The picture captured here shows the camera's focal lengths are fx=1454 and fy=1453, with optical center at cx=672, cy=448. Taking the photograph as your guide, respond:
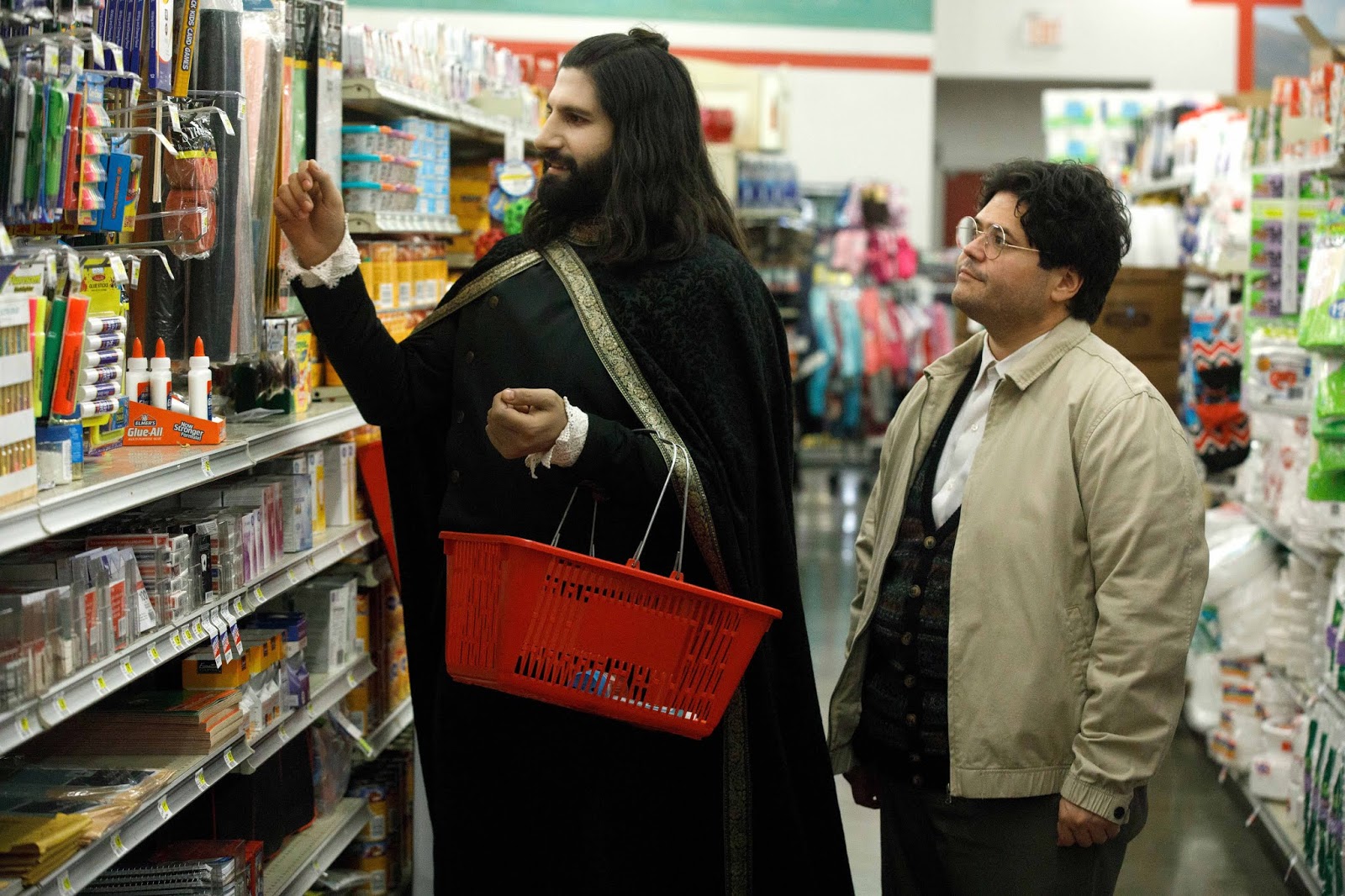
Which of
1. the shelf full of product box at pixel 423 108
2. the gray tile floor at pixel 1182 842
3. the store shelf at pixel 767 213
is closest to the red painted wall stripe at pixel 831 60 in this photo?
the store shelf at pixel 767 213

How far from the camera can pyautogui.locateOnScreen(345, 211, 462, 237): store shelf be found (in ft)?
12.1

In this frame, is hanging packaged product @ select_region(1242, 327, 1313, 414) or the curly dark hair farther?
hanging packaged product @ select_region(1242, 327, 1313, 414)

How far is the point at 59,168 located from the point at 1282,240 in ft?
12.6

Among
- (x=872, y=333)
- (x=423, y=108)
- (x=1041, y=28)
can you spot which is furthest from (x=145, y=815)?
(x=1041, y=28)

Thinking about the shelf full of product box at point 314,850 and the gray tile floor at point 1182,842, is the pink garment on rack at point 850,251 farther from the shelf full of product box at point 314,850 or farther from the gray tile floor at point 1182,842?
the shelf full of product box at point 314,850

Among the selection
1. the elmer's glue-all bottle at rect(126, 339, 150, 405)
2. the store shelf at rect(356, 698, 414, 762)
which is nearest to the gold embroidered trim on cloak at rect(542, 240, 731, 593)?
the elmer's glue-all bottle at rect(126, 339, 150, 405)

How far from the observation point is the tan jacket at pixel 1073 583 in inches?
92.3

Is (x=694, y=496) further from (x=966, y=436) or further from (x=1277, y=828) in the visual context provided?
(x=1277, y=828)

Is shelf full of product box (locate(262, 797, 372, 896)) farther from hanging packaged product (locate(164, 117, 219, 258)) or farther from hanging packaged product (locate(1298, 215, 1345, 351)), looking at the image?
hanging packaged product (locate(1298, 215, 1345, 351))

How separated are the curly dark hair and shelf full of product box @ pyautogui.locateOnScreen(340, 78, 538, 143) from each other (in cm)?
177

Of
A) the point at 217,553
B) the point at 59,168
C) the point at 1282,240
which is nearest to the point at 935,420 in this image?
the point at 217,553

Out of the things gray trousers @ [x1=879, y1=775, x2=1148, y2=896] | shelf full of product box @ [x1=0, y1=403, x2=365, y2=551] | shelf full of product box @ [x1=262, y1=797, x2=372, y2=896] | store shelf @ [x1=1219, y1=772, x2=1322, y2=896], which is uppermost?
shelf full of product box @ [x1=0, y1=403, x2=365, y2=551]

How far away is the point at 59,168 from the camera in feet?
7.18

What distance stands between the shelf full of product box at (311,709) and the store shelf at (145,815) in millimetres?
85
